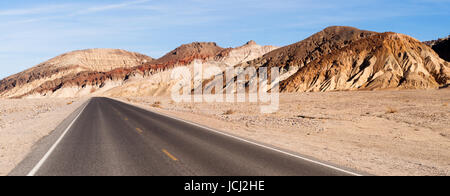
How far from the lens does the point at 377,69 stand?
6325cm

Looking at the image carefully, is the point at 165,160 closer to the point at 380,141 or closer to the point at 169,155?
the point at 169,155

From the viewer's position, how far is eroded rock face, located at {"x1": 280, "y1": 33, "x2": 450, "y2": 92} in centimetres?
5759

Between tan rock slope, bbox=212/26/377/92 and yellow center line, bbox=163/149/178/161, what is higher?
tan rock slope, bbox=212/26/377/92

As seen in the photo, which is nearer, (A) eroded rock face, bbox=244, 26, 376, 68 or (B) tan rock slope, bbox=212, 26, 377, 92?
(B) tan rock slope, bbox=212, 26, 377, 92

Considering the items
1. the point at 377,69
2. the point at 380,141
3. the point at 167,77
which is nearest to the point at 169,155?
the point at 380,141

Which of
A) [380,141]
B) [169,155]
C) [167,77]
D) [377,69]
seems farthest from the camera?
[167,77]

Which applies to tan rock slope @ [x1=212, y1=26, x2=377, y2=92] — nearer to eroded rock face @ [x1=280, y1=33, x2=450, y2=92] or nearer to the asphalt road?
eroded rock face @ [x1=280, y1=33, x2=450, y2=92]

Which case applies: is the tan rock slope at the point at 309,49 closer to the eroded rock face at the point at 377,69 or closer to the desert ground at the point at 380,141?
the eroded rock face at the point at 377,69

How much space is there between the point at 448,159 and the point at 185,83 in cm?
12144

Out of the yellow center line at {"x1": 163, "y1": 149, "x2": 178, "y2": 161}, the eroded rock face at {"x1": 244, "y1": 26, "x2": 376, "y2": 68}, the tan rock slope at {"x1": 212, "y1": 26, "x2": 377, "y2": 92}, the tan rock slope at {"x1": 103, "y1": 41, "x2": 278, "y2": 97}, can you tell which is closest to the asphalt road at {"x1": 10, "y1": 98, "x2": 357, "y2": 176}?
the yellow center line at {"x1": 163, "y1": 149, "x2": 178, "y2": 161}

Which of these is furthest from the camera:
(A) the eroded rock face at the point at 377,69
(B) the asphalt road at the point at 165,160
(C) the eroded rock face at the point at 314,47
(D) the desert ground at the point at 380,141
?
(C) the eroded rock face at the point at 314,47

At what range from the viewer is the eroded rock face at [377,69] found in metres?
57.6

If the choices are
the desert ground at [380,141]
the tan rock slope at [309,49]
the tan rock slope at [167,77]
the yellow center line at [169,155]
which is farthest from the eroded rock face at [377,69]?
the tan rock slope at [167,77]
